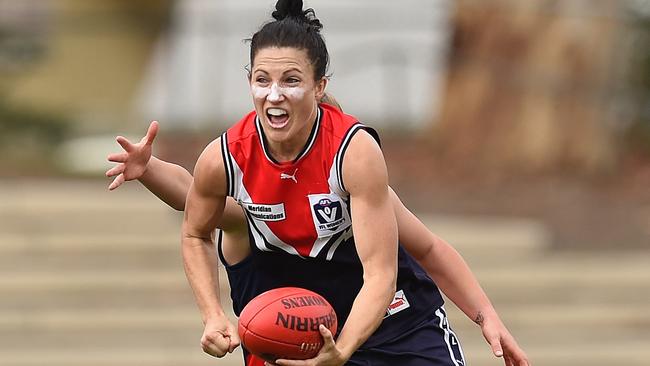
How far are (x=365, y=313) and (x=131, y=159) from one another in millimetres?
1064

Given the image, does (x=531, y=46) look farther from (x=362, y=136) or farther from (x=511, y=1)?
(x=362, y=136)

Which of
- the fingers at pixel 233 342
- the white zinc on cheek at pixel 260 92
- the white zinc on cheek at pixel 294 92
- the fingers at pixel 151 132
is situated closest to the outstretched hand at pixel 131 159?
the fingers at pixel 151 132

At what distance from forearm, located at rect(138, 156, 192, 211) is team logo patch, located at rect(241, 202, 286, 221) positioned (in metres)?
0.51

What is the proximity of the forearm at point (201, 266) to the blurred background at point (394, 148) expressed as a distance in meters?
4.61

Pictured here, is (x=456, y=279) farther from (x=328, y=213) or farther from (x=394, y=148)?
(x=394, y=148)

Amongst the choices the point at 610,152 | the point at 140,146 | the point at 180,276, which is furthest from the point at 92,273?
the point at 140,146

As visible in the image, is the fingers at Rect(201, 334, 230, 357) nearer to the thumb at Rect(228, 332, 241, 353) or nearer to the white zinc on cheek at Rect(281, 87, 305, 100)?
the thumb at Rect(228, 332, 241, 353)

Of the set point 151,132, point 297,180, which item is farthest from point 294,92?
point 151,132

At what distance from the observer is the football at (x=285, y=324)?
15.4ft

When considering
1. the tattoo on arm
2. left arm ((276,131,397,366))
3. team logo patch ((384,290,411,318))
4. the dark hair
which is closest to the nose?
the dark hair

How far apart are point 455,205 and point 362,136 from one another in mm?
7365

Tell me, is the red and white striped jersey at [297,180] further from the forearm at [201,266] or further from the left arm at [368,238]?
the forearm at [201,266]

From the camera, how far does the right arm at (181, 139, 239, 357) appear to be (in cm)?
477

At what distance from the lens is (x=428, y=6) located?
49.2 feet
